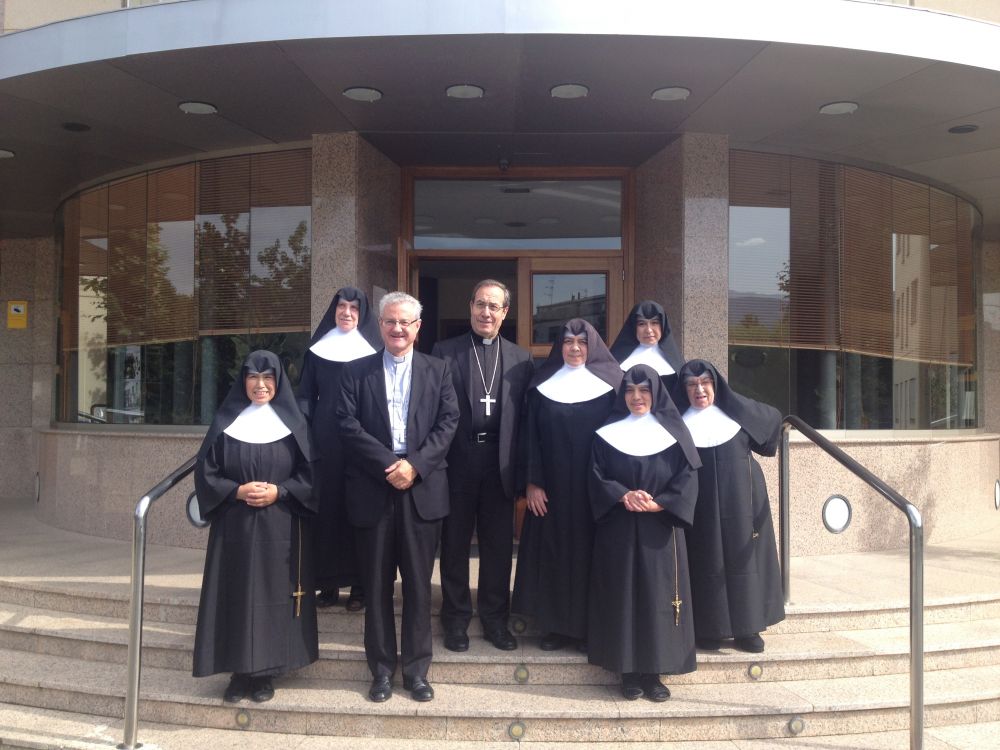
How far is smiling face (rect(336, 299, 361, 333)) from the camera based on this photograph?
4.61 metres

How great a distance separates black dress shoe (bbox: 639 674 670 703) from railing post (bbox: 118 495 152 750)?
2328 millimetres

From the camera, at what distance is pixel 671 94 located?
565cm

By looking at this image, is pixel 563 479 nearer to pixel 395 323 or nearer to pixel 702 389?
pixel 702 389

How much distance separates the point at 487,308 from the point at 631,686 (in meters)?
1.98

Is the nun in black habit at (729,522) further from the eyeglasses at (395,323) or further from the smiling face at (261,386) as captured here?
the smiling face at (261,386)

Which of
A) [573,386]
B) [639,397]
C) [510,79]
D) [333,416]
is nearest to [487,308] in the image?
[573,386]

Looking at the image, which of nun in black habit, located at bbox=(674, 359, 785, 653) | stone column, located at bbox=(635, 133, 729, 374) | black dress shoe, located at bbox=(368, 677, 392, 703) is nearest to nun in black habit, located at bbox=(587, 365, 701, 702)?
nun in black habit, located at bbox=(674, 359, 785, 653)

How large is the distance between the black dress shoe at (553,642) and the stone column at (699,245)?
9.47 ft

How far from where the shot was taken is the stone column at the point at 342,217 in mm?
6527

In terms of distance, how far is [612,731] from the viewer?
3.92 metres

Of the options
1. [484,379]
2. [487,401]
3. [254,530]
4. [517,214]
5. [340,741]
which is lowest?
[340,741]

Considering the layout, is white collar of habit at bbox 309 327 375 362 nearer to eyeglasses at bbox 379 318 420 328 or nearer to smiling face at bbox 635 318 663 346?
eyeglasses at bbox 379 318 420 328

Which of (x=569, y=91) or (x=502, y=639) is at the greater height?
(x=569, y=91)

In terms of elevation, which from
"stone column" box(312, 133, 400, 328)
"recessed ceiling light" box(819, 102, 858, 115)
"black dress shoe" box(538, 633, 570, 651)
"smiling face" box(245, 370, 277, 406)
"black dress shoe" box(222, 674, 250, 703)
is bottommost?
"black dress shoe" box(222, 674, 250, 703)
